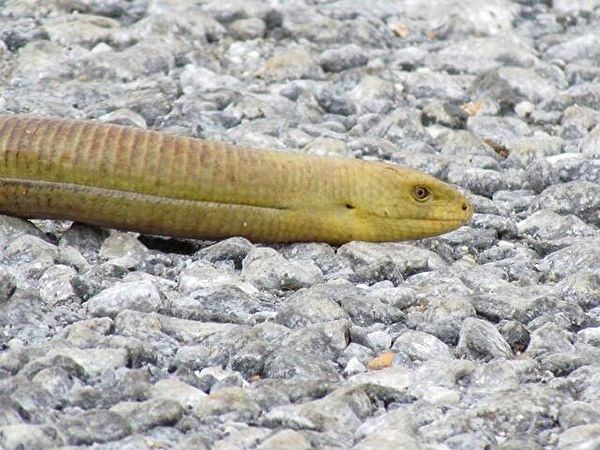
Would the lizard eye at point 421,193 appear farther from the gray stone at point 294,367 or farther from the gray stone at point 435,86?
the gray stone at point 435,86

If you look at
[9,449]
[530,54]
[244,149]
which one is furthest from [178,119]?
[9,449]

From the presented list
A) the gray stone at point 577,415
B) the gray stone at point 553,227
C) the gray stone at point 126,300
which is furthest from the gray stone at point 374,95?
the gray stone at point 577,415

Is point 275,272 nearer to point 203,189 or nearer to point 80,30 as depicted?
point 203,189

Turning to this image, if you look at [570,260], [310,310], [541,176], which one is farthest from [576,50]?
[310,310]

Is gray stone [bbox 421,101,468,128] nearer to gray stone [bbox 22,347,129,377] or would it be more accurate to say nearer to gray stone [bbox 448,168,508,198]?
gray stone [bbox 448,168,508,198]

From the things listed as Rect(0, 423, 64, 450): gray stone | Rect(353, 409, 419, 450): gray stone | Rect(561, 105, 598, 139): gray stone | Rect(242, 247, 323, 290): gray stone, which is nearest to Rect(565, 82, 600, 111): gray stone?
Rect(561, 105, 598, 139): gray stone

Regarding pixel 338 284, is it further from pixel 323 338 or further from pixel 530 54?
pixel 530 54

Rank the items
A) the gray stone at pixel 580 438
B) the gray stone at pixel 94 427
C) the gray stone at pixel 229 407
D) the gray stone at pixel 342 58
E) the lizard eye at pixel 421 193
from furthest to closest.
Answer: the gray stone at pixel 342 58 < the lizard eye at pixel 421 193 < the gray stone at pixel 229 407 < the gray stone at pixel 580 438 < the gray stone at pixel 94 427
